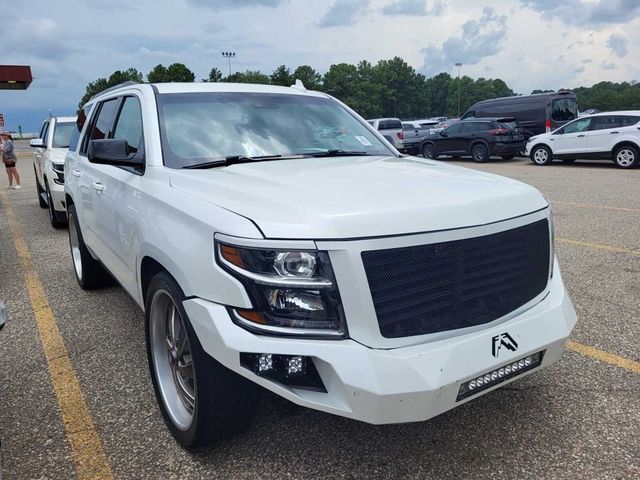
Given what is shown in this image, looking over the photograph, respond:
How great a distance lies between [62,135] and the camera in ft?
33.5

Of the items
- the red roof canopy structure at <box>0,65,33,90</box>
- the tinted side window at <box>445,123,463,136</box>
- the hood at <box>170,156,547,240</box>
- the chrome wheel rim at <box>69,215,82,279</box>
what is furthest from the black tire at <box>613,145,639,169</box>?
the red roof canopy structure at <box>0,65,33,90</box>

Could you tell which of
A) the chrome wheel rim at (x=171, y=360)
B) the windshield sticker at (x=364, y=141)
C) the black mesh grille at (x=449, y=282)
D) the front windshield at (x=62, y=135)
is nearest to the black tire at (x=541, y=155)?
the front windshield at (x=62, y=135)

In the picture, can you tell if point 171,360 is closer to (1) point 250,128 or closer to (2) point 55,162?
(1) point 250,128

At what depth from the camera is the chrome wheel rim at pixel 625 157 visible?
52.2 feet

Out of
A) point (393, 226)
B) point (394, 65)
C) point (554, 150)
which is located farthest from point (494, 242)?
point (394, 65)

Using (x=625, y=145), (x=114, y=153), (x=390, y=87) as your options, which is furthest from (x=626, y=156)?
(x=390, y=87)

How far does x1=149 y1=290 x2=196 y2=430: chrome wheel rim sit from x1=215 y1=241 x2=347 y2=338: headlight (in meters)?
0.73

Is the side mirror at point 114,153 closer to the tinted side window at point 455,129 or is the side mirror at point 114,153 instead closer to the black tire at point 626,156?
the black tire at point 626,156

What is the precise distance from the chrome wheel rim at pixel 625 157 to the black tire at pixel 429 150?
6.82m

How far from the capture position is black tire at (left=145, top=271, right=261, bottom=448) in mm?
2383

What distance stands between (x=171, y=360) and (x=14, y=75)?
51462 millimetres

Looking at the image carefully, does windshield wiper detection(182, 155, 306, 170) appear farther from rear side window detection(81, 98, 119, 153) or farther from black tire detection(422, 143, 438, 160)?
black tire detection(422, 143, 438, 160)

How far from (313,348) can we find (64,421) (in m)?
1.83

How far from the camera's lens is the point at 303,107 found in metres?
4.01
